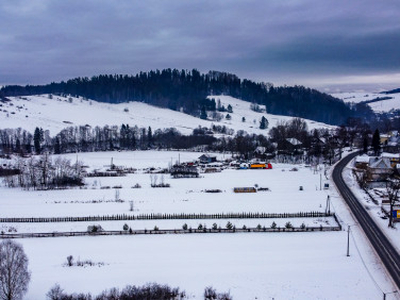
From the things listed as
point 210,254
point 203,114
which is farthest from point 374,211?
point 203,114

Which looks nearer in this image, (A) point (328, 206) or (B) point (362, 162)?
(A) point (328, 206)

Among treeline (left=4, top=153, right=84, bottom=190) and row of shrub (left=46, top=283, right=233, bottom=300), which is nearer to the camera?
row of shrub (left=46, top=283, right=233, bottom=300)

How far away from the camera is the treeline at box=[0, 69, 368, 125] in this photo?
145 metres

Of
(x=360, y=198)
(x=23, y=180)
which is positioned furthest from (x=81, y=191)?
(x=360, y=198)

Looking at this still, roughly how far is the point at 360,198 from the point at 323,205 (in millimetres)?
4380

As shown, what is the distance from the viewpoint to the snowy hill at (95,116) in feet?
323

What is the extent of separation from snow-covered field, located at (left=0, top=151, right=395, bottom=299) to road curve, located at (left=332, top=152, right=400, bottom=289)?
1.79 feet

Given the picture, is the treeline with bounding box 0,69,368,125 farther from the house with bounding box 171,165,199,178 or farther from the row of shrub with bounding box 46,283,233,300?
the row of shrub with bounding box 46,283,233,300

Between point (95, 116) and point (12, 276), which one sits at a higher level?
point (95, 116)

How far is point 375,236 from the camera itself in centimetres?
2378

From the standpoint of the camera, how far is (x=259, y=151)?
6469cm

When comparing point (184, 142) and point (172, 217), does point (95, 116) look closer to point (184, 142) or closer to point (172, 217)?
point (184, 142)

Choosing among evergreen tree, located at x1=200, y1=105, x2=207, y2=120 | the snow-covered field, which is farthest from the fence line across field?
evergreen tree, located at x1=200, y1=105, x2=207, y2=120

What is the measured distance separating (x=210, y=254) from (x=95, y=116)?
9697cm
